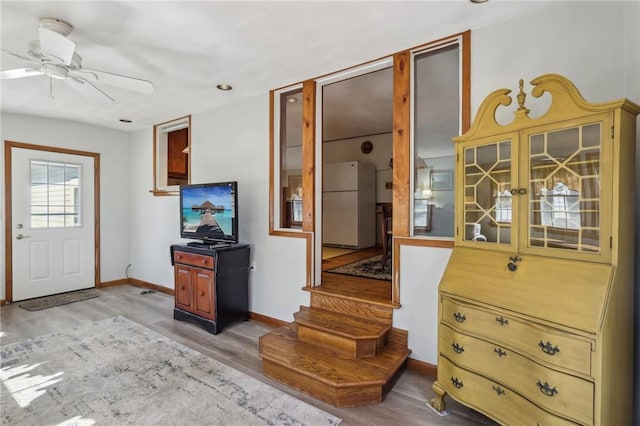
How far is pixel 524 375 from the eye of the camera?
5.07 ft

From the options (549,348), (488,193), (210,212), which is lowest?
(549,348)

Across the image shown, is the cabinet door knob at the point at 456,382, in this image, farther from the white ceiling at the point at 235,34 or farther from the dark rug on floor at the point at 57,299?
the dark rug on floor at the point at 57,299

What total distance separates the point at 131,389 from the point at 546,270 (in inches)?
109

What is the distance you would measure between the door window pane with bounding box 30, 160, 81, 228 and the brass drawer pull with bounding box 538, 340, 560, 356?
5841 mm

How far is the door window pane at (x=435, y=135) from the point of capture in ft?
8.06

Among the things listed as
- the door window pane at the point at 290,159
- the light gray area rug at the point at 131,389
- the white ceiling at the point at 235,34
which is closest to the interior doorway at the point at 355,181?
the door window pane at the point at 290,159

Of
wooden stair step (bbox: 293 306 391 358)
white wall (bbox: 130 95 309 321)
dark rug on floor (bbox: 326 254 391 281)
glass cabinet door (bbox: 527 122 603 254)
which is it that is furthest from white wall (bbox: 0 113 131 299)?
glass cabinet door (bbox: 527 122 603 254)

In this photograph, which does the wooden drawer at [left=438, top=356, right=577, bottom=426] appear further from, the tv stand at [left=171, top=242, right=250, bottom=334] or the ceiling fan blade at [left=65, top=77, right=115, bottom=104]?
the ceiling fan blade at [left=65, top=77, right=115, bottom=104]

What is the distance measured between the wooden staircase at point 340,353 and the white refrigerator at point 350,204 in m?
3.38

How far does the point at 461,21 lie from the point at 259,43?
4.86ft

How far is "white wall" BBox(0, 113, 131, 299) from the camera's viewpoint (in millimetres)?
4594

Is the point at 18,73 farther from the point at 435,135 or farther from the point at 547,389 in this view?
the point at 547,389

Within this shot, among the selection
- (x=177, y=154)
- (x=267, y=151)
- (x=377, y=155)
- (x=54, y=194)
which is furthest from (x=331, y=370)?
(x=377, y=155)

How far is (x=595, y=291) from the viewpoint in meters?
1.38
